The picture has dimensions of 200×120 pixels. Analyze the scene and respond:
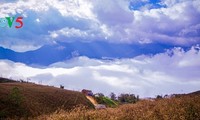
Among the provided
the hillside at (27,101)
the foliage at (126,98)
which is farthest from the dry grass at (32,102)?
the foliage at (126,98)

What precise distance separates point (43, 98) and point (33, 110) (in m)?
8.73

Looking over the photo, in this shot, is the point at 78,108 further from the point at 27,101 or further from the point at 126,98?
the point at 126,98

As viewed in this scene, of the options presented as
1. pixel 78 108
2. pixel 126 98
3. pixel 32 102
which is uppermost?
pixel 126 98

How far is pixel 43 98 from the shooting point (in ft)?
156

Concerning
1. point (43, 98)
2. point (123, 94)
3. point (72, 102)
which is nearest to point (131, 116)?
point (43, 98)

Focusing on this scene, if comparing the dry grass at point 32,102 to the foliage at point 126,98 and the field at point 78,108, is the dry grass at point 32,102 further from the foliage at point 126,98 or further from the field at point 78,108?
the foliage at point 126,98

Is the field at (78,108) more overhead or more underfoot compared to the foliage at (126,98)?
more underfoot

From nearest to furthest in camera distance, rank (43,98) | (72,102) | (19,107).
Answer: (19,107) → (43,98) → (72,102)

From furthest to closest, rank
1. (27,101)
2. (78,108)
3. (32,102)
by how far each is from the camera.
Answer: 1. (32,102)
2. (27,101)
3. (78,108)

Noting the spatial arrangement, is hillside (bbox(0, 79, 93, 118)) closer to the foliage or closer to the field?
the field

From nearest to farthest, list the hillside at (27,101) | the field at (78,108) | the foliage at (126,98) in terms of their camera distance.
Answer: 1. the field at (78,108)
2. the hillside at (27,101)
3. the foliage at (126,98)

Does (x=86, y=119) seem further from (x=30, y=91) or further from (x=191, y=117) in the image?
(x=30, y=91)

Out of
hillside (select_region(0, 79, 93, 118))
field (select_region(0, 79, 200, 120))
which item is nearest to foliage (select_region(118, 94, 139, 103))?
field (select_region(0, 79, 200, 120))

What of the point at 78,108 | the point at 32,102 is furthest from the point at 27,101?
the point at 78,108
